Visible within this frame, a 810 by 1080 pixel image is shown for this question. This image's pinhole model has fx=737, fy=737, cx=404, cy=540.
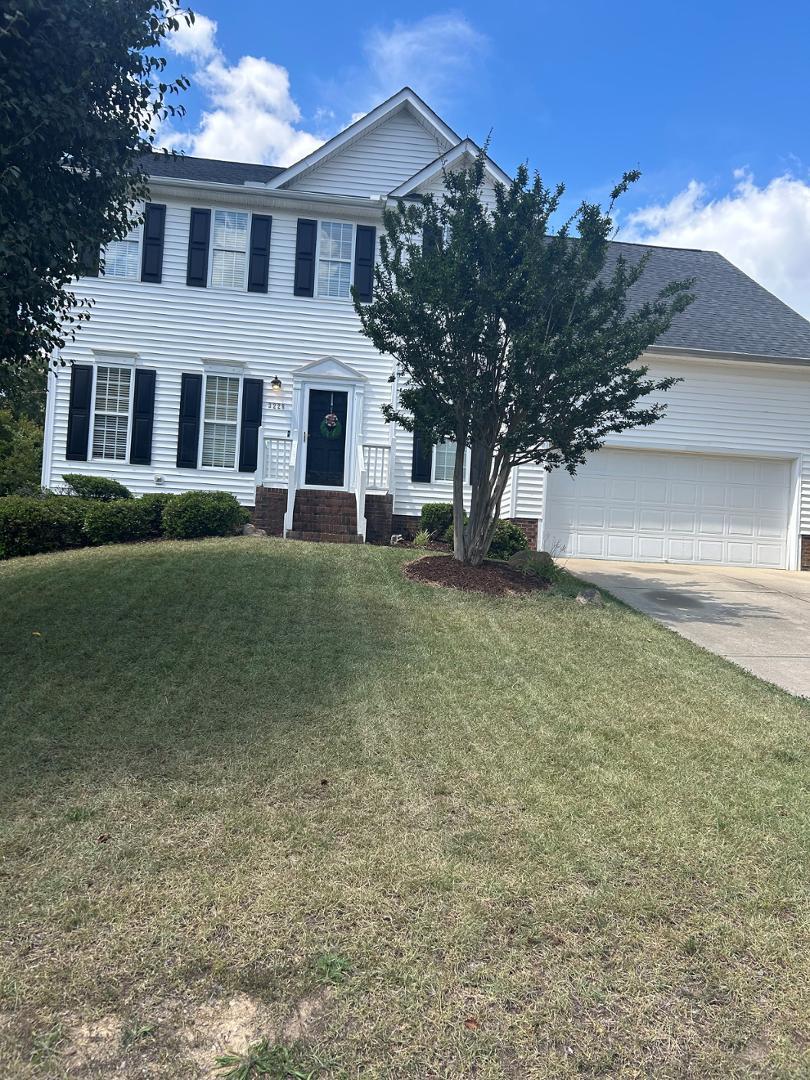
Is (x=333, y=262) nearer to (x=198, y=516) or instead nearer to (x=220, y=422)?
(x=220, y=422)

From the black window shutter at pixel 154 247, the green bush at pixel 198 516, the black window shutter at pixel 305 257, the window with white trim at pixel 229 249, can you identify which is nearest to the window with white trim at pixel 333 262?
the black window shutter at pixel 305 257

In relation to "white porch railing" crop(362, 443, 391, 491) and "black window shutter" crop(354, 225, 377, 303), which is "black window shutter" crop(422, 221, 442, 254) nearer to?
"white porch railing" crop(362, 443, 391, 491)

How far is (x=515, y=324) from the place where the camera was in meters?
8.34

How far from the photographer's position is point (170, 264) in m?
13.9

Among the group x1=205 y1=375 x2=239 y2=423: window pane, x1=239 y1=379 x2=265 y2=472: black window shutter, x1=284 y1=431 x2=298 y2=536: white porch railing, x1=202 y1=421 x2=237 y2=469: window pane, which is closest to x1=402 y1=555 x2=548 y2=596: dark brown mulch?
x1=284 y1=431 x2=298 y2=536: white porch railing

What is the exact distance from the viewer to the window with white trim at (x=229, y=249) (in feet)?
45.9

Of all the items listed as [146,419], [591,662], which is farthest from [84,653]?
[146,419]

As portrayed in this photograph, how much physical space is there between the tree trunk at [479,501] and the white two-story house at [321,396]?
172 inches

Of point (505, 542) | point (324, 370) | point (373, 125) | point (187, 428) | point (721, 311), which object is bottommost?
point (505, 542)

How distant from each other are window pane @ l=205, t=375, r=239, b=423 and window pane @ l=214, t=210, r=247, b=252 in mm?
2527

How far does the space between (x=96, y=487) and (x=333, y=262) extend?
610 centimetres

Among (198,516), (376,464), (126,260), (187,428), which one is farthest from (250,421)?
(126,260)

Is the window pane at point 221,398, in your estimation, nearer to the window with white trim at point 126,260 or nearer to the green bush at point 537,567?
the window with white trim at point 126,260

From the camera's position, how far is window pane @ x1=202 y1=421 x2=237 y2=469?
13977mm
